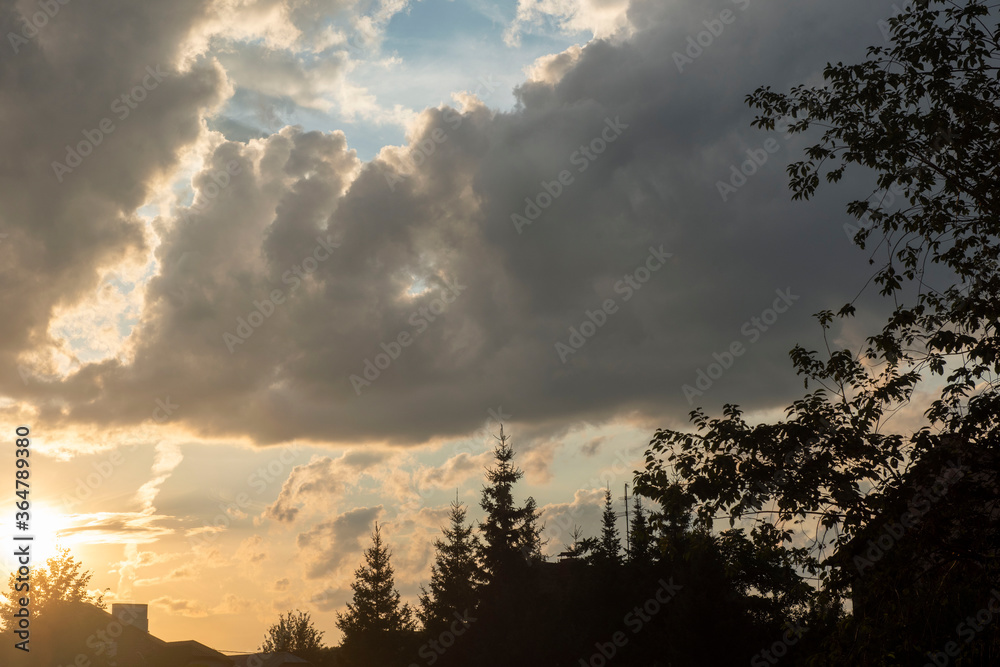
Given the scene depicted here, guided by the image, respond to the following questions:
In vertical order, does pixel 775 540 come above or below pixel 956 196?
below

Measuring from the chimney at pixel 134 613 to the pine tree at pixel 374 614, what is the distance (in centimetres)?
2449

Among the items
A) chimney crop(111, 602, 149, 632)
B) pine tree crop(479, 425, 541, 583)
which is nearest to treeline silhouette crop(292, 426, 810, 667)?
pine tree crop(479, 425, 541, 583)

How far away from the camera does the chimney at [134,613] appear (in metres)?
72.2

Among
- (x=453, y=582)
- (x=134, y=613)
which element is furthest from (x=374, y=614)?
(x=134, y=613)

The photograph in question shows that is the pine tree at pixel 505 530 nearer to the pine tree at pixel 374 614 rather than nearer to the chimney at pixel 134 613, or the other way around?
the pine tree at pixel 374 614

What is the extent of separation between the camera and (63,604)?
124ft

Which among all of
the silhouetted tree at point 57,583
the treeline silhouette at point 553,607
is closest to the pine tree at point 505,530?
the treeline silhouette at point 553,607

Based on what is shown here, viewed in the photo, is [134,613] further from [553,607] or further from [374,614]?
[553,607]

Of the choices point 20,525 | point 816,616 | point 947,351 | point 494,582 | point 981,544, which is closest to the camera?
point 981,544

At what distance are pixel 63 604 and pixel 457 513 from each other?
31.1 meters

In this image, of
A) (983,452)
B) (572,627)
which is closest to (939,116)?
(983,452)

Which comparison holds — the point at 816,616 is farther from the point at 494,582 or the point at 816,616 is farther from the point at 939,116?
the point at 494,582

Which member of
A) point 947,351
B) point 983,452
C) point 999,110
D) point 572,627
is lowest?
point 572,627

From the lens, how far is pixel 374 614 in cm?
6072
